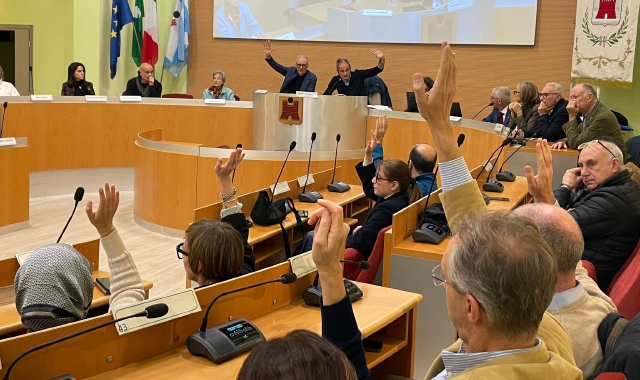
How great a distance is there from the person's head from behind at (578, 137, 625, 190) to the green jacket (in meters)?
1.84

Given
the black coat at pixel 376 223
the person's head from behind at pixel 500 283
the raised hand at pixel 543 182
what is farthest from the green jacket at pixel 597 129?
the person's head from behind at pixel 500 283

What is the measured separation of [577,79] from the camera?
816 cm

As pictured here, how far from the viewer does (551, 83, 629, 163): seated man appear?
5.59 meters

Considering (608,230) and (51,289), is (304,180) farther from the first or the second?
(51,289)

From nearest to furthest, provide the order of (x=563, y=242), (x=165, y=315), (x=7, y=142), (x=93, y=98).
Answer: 1. (x=563, y=242)
2. (x=165, y=315)
3. (x=7, y=142)
4. (x=93, y=98)

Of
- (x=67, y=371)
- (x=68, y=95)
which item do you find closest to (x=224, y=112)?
(x=68, y=95)

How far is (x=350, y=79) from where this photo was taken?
9.19 meters

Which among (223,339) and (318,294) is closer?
(223,339)

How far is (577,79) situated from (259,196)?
5275 millimetres

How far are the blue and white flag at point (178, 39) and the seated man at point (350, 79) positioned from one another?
3.12 metres

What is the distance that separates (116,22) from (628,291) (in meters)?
9.38

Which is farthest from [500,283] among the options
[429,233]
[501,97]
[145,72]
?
[145,72]

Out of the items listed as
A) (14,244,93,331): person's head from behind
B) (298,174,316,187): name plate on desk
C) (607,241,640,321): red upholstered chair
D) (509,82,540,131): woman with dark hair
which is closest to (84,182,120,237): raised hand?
(14,244,93,331): person's head from behind

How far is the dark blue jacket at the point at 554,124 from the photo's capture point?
6406mm
